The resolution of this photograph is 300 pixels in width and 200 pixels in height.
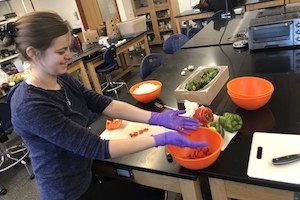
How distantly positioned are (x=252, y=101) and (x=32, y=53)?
889 mm

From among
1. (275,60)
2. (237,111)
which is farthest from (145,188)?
(275,60)

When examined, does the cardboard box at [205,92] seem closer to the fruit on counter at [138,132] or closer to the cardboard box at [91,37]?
the fruit on counter at [138,132]

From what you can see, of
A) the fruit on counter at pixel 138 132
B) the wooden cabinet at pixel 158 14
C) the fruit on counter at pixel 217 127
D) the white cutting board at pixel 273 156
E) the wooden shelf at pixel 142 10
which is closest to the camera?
the white cutting board at pixel 273 156

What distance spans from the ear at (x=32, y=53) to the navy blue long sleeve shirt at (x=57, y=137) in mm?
105

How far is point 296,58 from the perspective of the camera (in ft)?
5.27

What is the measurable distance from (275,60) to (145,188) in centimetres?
116

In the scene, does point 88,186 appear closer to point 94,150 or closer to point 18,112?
point 94,150

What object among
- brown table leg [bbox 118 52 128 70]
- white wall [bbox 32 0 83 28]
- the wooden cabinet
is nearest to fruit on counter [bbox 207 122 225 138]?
brown table leg [bbox 118 52 128 70]

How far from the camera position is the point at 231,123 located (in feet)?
3.29

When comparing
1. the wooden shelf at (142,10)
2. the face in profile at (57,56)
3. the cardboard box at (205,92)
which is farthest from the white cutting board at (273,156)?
the wooden shelf at (142,10)

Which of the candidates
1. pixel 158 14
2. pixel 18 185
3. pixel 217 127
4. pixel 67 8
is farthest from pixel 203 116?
pixel 67 8

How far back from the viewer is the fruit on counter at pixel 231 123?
100 centimetres

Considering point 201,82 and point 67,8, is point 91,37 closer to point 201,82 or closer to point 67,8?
point 67,8

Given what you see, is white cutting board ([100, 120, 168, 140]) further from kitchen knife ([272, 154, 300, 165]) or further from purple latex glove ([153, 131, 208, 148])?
kitchen knife ([272, 154, 300, 165])
